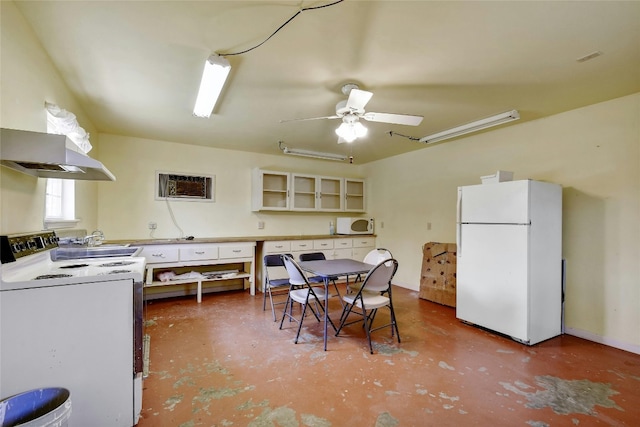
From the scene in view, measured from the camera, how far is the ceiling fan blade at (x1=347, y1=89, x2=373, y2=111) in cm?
221

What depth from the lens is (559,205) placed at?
303cm

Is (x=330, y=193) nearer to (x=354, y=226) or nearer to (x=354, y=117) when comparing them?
(x=354, y=226)

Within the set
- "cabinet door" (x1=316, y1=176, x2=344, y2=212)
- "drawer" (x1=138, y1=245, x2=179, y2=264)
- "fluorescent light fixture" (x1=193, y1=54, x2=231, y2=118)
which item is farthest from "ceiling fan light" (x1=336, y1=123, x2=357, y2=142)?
"drawer" (x1=138, y1=245, x2=179, y2=264)

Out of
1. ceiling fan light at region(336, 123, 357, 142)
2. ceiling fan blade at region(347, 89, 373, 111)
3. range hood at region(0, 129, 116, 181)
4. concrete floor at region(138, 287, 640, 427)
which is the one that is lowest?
concrete floor at region(138, 287, 640, 427)

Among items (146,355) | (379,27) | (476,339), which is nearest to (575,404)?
(476,339)

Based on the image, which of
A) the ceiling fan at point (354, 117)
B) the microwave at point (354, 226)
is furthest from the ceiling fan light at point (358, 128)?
the microwave at point (354, 226)

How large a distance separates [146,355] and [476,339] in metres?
3.18

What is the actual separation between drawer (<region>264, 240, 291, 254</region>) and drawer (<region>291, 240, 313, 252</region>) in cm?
9

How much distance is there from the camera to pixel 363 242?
5.50 m

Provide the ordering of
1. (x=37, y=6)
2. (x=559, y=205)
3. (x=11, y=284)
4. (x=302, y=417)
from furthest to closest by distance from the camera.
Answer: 1. (x=559, y=205)
2. (x=302, y=417)
3. (x=37, y=6)
4. (x=11, y=284)

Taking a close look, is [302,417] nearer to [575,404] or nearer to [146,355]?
[146,355]

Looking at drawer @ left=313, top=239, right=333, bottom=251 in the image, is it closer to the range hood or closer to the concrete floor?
the concrete floor

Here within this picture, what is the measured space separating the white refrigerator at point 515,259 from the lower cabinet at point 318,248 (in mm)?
2339

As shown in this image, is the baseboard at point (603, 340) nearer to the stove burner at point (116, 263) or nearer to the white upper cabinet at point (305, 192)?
the white upper cabinet at point (305, 192)
